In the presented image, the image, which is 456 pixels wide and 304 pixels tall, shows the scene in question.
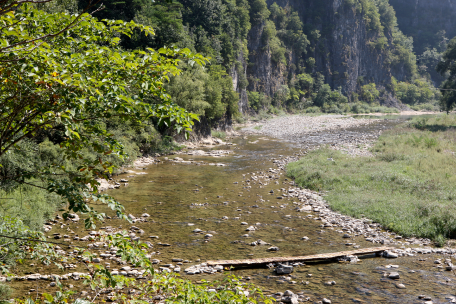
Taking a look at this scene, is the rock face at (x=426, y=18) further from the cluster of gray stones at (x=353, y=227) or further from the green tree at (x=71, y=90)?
the green tree at (x=71, y=90)

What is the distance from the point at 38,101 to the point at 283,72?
369 feet

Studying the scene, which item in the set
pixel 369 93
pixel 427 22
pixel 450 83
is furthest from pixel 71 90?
pixel 427 22

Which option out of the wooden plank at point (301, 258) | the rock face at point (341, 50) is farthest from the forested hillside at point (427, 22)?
the wooden plank at point (301, 258)

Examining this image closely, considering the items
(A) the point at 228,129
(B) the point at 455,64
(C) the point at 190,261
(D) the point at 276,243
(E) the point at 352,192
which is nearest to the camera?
(C) the point at 190,261

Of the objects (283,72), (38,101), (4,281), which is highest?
(283,72)

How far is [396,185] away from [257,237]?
945 centimetres

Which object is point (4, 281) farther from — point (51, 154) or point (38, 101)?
point (51, 154)

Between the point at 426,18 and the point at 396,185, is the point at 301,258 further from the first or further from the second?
the point at 426,18

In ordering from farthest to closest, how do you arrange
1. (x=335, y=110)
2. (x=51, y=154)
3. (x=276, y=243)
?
1. (x=335, y=110)
2. (x=51, y=154)
3. (x=276, y=243)

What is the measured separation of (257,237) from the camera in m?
11.5

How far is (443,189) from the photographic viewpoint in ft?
50.1

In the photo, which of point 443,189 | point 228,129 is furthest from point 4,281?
point 228,129

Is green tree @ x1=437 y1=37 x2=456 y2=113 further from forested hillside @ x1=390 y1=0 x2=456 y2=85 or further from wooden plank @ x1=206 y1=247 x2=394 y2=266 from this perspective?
forested hillside @ x1=390 y1=0 x2=456 y2=85

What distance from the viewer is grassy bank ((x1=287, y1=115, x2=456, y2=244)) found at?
12.2 metres
